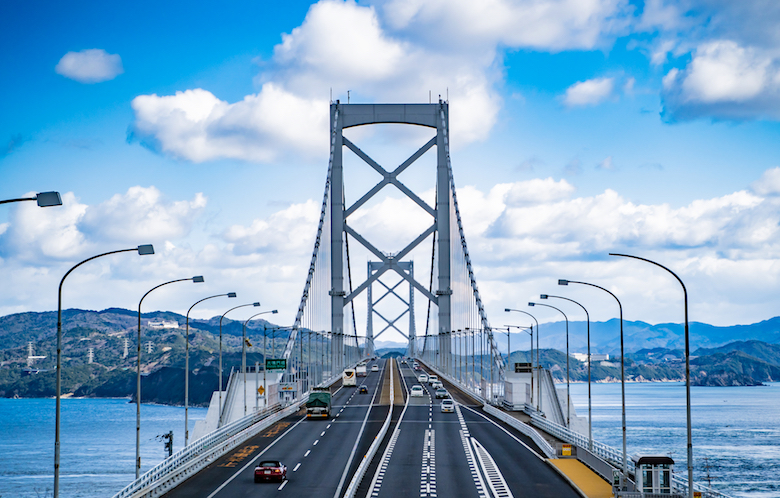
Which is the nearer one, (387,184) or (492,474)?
(492,474)

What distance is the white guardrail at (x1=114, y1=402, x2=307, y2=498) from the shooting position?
3566 cm

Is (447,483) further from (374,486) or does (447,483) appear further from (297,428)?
(297,428)

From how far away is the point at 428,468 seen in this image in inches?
1752

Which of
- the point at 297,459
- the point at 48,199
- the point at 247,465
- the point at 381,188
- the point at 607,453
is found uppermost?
the point at 381,188

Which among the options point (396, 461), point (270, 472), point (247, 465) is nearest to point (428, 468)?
point (396, 461)

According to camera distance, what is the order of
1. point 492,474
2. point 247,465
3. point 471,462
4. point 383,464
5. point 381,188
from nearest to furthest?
point 492,474, point 383,464, point 247,465, point 471,462, point 381,188

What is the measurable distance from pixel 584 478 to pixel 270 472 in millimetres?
15048

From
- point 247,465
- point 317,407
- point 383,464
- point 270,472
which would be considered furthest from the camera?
point 317,407

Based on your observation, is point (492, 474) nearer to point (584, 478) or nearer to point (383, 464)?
point (584, 478)

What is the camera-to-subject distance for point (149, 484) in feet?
120

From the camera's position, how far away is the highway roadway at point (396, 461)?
125ft

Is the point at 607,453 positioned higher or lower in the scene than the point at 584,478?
higher

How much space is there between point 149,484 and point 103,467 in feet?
413

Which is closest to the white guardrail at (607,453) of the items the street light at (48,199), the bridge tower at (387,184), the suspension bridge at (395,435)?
the suspension bridge at (395,435)
